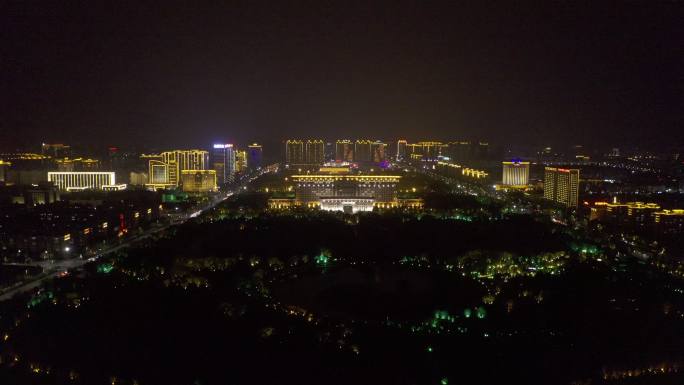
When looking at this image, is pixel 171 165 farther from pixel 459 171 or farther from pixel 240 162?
pixel 459 171

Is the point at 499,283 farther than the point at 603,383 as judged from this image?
Yes

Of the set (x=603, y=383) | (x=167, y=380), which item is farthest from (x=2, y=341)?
(x=603, y=383)

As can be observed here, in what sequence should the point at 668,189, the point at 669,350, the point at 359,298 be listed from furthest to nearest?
the point at 668,189 < the point at 359,298 < the point at 669,350

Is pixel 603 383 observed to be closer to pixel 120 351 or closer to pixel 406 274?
pixel 406 274

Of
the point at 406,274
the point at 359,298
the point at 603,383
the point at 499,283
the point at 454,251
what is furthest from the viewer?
the point at 454,251

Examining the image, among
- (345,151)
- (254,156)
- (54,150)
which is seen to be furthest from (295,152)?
(54,150)

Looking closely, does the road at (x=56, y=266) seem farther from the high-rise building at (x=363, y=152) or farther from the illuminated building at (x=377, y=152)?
the illuminated building at (x=377, y=152)
